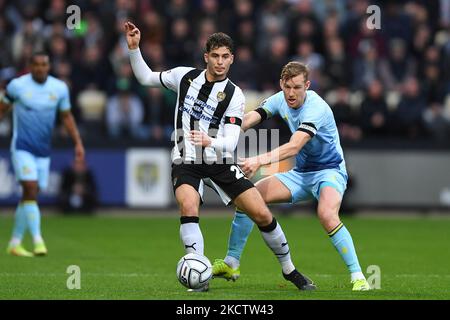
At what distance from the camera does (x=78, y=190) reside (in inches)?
812

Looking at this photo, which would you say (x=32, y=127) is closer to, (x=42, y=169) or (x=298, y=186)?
(x=42, y=169)

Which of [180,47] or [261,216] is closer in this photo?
[261,216]

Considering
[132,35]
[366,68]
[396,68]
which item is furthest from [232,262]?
[396,68]

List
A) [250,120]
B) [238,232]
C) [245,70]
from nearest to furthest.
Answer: [250,120]
[238,232]
[245,70]

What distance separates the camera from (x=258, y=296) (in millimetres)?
10102

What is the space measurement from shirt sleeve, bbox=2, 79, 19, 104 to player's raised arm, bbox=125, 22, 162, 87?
4.16 meters

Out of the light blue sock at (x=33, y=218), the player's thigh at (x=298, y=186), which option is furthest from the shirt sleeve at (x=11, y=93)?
the player's thigh at (x=298, y=186)

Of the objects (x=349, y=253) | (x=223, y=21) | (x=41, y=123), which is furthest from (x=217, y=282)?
(x=223, y=21)

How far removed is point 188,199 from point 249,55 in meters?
12.0

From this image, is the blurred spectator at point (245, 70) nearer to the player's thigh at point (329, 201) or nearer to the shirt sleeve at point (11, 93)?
the shirt sleeve at point (11, 93)

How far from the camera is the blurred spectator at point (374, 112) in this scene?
70.2ft

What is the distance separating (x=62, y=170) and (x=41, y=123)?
6296mm

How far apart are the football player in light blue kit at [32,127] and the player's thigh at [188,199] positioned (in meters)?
4.32

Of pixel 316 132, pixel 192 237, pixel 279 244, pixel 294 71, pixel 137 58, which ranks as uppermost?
pixel 137 58
